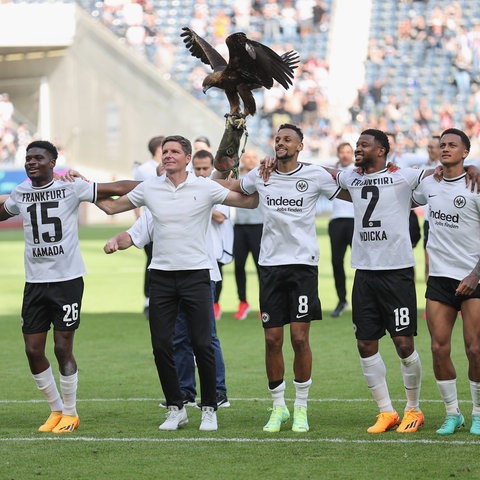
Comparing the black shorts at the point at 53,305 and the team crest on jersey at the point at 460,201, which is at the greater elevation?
the team crest on jersey at the point at 460,201

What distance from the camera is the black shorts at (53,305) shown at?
775 centimetres

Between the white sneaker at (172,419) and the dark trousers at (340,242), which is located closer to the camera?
the white sneaker at (172,419)

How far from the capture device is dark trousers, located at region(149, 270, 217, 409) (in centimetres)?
770

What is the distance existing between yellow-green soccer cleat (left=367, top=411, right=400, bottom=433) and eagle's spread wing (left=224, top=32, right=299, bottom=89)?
2341 mm

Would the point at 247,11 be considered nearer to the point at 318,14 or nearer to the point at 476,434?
the point at 318,14

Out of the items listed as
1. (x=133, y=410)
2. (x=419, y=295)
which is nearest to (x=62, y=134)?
(x=419, y=295)

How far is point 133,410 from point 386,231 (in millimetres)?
2466

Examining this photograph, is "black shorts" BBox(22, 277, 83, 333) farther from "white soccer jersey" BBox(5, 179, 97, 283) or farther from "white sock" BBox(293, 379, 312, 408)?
"white sock" BBox(293, 379, 312, 408)

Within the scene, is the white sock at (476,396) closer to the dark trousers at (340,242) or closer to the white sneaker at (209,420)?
the white sneaker at (209,420)

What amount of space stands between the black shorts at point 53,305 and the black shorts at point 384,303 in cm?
195

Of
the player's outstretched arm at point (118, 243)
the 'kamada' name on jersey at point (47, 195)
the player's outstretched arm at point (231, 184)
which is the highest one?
the player's outstretched arm at point (231, 184)

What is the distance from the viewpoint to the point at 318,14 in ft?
127

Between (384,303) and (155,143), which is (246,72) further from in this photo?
(155,143)

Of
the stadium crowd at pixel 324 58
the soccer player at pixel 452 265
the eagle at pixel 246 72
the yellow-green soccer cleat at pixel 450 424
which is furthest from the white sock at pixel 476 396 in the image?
the stadium crowd at pixel 324 58
